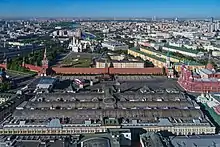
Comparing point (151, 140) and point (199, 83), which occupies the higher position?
point (151, 140)

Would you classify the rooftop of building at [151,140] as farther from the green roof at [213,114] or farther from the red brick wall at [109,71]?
the red brick wall at [109,71]

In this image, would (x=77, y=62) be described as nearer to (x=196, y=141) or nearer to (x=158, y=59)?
(x=158, y=59)

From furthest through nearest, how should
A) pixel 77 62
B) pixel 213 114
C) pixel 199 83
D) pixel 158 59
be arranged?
pixel 77 62
pixel 158 59
pixel 199 83
pixel 213 114

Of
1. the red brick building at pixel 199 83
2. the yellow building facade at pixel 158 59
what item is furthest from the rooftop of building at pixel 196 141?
the yellow building facade at pixel 158 59

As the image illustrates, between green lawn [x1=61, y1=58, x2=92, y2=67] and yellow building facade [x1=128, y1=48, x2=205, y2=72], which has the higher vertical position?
yellow building facade [x1=128, y1=48, x2=205, y2=72]

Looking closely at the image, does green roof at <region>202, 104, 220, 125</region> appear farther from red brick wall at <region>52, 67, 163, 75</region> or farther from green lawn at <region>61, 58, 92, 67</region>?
green lawn at <region>61, 58, 92, 67</region>

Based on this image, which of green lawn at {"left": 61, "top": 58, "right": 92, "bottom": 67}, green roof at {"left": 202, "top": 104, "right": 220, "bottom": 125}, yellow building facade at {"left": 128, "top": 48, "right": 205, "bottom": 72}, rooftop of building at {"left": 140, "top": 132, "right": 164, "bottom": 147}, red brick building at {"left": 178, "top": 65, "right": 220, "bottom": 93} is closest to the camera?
rooftop of building at {"left": 140, "top": 132, "right": 164, "bottom": 147}

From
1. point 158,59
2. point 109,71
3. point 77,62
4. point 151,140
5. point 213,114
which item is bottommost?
point 213,114

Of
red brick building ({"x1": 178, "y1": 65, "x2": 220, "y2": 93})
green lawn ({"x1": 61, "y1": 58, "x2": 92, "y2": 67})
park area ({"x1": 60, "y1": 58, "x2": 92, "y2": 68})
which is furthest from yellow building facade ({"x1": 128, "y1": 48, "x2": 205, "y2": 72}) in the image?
green lawn ({"x1": 61, "y1": 58, "x2": 92, "y2": 67})

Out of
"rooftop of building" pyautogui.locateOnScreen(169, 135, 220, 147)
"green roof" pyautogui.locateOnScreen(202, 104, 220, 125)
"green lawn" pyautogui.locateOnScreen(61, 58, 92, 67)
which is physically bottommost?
"green roof" pyautogui.locateOnScreen(202, 104, 220, 125)

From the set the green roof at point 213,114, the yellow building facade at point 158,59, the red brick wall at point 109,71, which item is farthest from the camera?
the yellow building facade at point 158,59

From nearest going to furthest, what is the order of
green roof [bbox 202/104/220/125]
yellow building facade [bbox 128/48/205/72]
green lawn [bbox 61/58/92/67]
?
green roof [bbox 202/104/220/125], yellow building facade [bbox 128/48/205/72], green lawn [bbox 61/58/92/67]

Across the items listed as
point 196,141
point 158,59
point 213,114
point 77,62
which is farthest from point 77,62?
point 196,141

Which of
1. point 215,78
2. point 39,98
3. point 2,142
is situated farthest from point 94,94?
point 215,78
